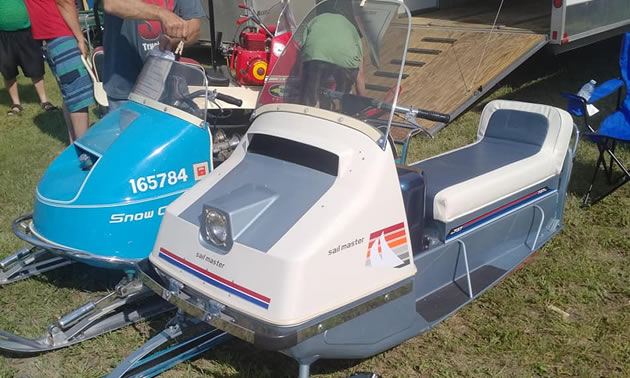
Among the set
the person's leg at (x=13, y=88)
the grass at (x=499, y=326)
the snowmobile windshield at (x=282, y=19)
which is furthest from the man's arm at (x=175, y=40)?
the person's leg at (x=13, y=88)

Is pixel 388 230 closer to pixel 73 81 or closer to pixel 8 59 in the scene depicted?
pixel 73 81

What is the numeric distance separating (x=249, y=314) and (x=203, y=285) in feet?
0.92

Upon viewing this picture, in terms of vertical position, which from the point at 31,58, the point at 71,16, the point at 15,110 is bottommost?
the point at 15,110

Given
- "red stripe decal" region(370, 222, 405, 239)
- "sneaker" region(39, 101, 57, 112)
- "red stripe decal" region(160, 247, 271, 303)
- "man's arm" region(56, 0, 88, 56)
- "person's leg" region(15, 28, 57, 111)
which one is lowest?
"sneaker" region(39, 101, 57, 112)

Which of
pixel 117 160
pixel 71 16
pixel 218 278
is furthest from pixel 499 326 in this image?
pixel 71 16

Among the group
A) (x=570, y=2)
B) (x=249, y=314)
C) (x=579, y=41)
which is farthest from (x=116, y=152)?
(x=579, y=41)

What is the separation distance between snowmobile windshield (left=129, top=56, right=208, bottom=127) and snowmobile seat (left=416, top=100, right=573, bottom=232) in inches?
52.2

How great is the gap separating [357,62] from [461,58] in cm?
425

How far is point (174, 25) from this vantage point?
3.54 meters

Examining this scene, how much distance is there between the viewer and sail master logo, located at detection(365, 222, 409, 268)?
2451 millimetres

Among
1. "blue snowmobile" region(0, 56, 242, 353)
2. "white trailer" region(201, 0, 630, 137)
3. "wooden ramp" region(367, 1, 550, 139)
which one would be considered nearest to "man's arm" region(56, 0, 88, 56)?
"blue snowmobile" region(0, 56, 242, 353)

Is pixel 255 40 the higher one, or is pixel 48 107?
pixel 255 40

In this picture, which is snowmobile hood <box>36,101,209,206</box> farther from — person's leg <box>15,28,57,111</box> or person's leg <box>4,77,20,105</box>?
person's leg <box>4,77,20,105</box>

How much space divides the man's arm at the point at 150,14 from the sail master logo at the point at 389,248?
188cm
